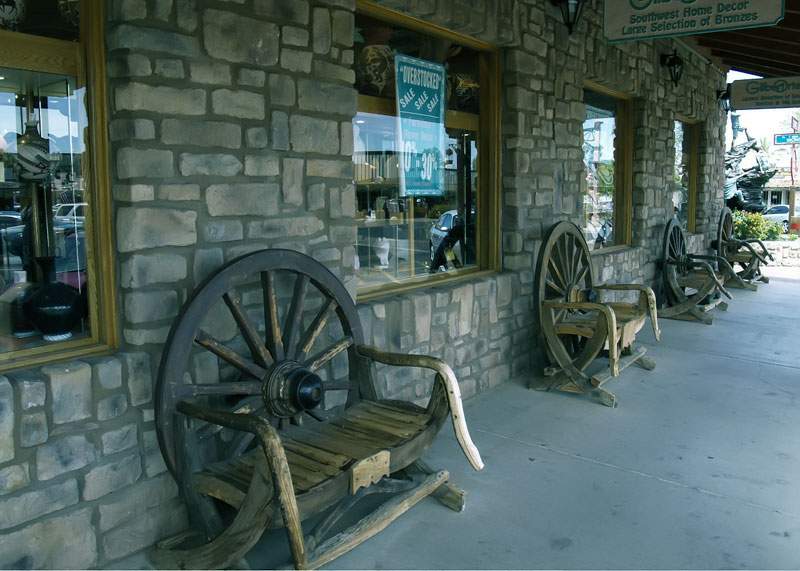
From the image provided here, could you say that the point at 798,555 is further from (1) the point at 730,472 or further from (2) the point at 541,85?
(2) the point at 541,85

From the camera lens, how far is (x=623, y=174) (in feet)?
23.8

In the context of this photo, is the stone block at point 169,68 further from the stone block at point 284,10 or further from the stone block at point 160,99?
the stone block at point 284,10

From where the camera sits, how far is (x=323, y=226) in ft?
10.6

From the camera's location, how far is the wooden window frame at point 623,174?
7.11m

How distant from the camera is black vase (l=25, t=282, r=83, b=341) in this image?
2.51 metres

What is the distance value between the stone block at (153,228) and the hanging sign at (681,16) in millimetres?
3599

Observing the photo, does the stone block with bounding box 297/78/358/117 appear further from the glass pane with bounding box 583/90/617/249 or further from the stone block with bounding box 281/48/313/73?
the glass pane with bounding box 583/90/617/249

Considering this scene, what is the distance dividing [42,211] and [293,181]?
3.25 feet

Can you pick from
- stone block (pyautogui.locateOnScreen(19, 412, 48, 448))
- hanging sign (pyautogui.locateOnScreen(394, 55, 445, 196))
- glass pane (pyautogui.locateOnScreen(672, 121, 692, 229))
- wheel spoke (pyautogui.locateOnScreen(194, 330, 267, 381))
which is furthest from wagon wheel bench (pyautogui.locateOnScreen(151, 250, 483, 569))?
glass pane (pyautogui.locateOnScreen(672, 121, 692, 229))

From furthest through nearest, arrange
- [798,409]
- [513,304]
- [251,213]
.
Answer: [513,304] < [798,409] < [251,213]

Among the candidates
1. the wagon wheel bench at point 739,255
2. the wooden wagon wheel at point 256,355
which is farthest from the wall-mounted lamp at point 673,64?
the wooden wagon wheel at point 256,355

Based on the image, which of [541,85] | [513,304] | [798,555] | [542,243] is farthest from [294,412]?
[541,85]

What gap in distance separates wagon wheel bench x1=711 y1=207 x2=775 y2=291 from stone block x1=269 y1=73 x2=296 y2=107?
8107mm

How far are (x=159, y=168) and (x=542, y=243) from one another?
3.10 metres
